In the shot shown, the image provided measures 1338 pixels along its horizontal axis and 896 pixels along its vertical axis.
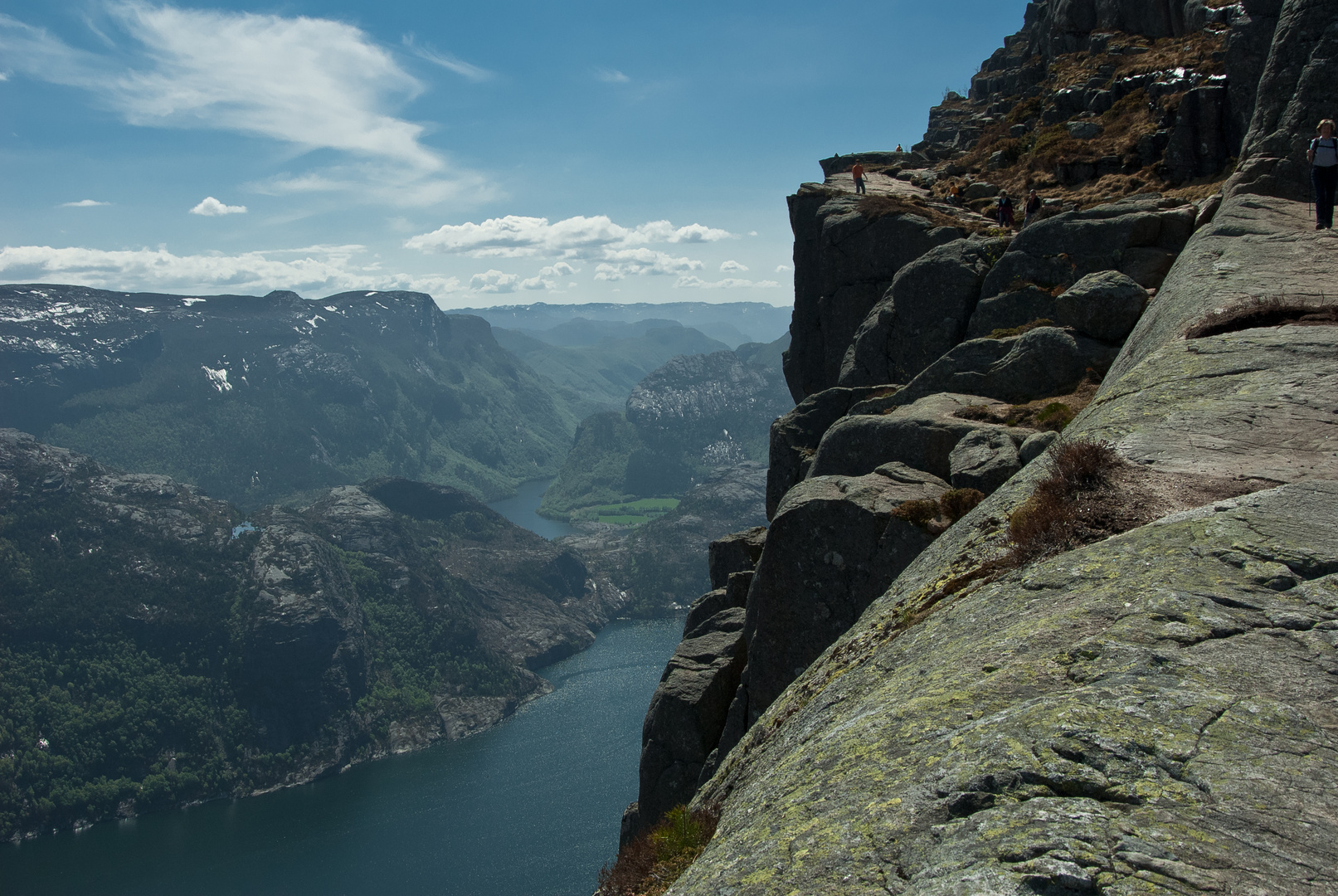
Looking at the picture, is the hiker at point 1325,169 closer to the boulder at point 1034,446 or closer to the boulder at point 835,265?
the boulder at point 1034,446

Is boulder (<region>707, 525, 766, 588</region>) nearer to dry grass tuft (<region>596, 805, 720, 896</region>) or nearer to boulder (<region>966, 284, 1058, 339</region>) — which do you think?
boulder (<region>966, 284, 1058, 339</region>)

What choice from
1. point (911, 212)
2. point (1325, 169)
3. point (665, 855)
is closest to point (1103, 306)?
point (1325, 169)

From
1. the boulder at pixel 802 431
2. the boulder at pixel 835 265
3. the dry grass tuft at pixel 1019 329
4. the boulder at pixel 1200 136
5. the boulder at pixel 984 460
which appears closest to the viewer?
the boulder at pixel 984 460

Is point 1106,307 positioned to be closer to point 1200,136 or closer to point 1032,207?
point 1032,207

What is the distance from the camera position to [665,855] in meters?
10.8

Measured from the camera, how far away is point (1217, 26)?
2290 inches

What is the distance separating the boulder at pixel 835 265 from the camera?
157 feet

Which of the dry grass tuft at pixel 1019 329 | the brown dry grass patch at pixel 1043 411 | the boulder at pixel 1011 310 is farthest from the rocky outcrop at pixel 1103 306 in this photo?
the boulder at pixel 1011 310

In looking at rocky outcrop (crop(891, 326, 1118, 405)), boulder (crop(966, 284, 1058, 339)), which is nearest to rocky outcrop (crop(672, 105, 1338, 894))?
rocky outcrop (crop(891, 326, 1118, 405))

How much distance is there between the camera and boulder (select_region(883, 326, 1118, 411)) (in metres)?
26.7

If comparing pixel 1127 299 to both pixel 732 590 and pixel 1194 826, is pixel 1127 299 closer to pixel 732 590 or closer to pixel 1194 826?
pixel 732 590

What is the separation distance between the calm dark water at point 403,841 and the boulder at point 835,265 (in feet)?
334

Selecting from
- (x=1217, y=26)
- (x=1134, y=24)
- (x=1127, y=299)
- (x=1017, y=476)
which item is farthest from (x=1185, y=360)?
(x=1134, y=24)

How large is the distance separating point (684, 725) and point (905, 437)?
1127cm
